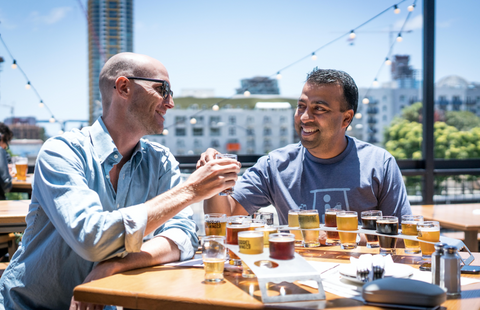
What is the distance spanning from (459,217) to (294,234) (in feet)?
6.96

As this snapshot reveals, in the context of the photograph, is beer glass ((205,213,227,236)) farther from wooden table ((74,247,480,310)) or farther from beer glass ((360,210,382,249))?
beer glass ((360,210,382,249))

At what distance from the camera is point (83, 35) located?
27.0ft

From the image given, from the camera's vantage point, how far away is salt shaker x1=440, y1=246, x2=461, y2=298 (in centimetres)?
109

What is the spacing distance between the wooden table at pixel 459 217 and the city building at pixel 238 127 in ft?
11.3

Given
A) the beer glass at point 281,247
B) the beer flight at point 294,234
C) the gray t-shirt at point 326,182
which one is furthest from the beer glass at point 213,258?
the gray t-shirt at point 326,182

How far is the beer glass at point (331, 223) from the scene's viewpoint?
1639 mm

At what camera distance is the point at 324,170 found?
2.16 metres

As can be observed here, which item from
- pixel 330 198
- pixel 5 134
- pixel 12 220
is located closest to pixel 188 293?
pixel 330 198

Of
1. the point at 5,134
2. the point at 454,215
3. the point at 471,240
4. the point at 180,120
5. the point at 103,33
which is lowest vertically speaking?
the point at 471,240

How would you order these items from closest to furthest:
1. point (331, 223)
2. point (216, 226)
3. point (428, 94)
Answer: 1. point (216, 226)
2. point (331, 223)
3. point (428, 94)

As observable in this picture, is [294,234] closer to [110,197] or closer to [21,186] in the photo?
[110,197]

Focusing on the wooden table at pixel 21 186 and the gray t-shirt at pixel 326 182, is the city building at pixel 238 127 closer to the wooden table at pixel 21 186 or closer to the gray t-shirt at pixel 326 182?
the wooden table at pixel 21 186

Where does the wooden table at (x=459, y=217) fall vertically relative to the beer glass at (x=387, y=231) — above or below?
below

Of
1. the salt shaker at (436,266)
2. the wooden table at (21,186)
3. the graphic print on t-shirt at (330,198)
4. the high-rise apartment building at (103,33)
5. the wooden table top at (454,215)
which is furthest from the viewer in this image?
the high-rise apartment building at (103,33)
